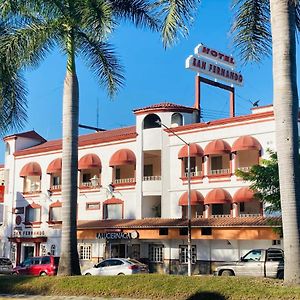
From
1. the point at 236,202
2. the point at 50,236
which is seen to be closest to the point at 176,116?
the point at 236,202

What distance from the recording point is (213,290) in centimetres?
1698

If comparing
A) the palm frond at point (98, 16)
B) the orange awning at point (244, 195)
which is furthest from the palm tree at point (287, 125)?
the orange awning at point (244, 195)

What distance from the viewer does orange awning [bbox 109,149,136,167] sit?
155ft

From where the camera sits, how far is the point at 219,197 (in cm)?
4150

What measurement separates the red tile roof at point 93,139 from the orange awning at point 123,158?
1.27 metres

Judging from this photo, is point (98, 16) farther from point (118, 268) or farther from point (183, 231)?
point (183, 231)

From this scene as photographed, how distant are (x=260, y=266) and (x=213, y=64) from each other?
26.1m

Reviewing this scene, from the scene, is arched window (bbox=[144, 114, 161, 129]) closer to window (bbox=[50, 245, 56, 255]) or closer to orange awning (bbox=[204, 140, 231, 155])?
orange awning (bbox=[204, 140, 231, 155])

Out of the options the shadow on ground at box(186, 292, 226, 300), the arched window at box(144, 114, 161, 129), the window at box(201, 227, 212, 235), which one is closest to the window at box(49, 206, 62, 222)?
the arched window at box(144, 114, 161, 129)

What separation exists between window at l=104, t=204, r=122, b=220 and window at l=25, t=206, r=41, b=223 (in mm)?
8033

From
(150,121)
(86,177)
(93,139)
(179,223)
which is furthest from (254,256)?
(86,177)

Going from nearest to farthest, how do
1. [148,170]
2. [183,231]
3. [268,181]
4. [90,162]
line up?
[268,181]
[183,231]
[148,170]
[90,162]

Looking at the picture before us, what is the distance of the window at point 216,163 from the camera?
145ft

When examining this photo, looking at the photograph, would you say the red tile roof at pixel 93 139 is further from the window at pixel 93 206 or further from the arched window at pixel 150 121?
the window at pixel 93 206
